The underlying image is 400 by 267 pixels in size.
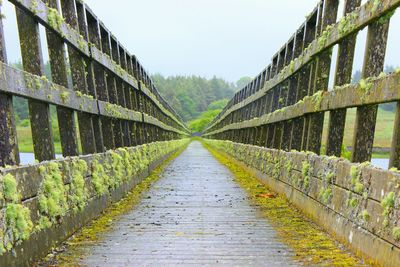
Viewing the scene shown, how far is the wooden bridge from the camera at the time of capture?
2.99 m

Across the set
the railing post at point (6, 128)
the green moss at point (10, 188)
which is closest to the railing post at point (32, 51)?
the railing post at point (6, 128)

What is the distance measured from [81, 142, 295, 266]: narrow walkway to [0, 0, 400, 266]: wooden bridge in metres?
0.02

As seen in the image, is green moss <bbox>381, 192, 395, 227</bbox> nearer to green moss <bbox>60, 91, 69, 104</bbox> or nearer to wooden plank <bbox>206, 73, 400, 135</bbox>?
wooden plank <bbox>206, 73, 400, 135</bbox>

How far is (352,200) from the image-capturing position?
3428mm

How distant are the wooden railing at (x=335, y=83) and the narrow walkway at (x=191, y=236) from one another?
3.58 ft

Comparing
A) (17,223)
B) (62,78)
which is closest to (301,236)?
(17,223)

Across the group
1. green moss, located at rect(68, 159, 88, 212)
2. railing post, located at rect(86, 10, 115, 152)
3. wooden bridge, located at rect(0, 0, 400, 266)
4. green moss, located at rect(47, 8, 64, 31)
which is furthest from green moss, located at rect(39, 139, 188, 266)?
green moss, located at rect(47, 8, 64, 31)

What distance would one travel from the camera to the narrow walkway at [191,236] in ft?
10.8

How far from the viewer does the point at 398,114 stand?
2965mm

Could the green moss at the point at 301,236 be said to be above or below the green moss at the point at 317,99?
below

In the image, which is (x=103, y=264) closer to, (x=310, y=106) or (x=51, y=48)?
(x=51, y=48)

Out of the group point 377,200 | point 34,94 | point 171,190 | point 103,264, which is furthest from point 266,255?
point 171,190

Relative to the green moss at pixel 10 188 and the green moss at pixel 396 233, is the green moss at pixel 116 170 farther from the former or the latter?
the green moss at pixel 396 233

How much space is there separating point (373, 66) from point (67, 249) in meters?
2.84
